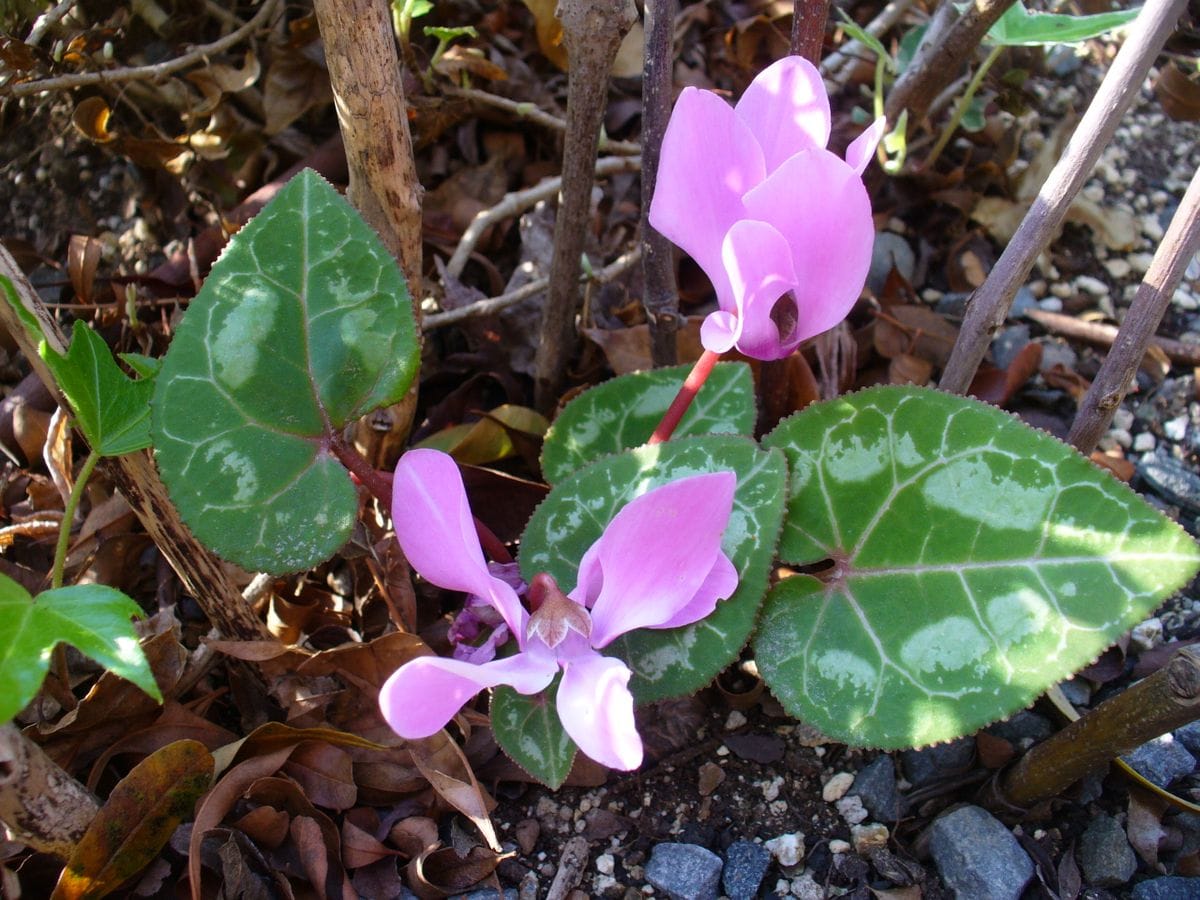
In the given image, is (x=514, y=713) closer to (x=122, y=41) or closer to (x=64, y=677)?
(x=64, y=677)

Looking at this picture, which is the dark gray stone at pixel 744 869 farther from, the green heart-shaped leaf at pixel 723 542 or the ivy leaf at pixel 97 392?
the ivy leaf at pixel 97 392

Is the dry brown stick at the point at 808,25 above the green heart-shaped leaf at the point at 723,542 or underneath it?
above

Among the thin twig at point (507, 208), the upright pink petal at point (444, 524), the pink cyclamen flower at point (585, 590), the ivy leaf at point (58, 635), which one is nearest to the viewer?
the ivy leaf at point (58, 635)

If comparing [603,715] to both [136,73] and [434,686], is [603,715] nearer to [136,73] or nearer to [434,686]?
[434,686]

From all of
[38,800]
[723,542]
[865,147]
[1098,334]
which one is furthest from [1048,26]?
[38,800]

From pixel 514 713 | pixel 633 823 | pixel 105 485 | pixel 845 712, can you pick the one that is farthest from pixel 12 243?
pixel 845 712

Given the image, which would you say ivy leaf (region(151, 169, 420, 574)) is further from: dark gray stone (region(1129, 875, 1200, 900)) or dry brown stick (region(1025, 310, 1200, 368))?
dry brown stick (region(1025, 310, 1200, 368))

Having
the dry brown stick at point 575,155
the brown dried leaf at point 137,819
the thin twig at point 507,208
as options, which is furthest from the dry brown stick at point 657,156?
the brown dried leaf at point 137,819
